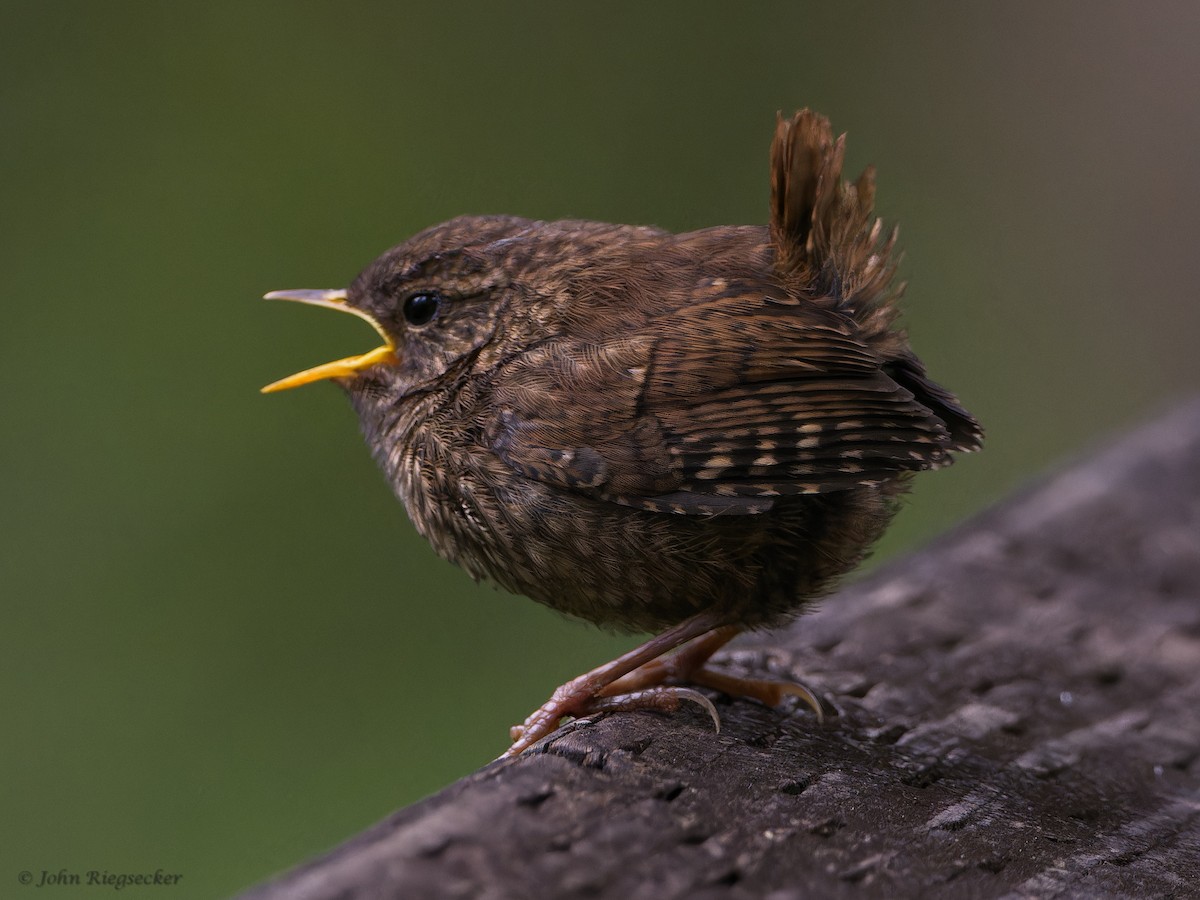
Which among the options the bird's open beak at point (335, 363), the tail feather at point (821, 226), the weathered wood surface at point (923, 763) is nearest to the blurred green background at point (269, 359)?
the weathered wood surface at point (923, 763)

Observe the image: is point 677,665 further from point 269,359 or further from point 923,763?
point 269,359

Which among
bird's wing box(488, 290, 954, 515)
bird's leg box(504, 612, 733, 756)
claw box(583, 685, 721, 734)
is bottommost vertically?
claw box(583, 685, 721, 734)

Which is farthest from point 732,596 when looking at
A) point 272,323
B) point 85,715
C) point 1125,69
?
point 1125,69

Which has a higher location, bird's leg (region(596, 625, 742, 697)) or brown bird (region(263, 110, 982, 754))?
brown bird (region(263, 110, 982, 754))

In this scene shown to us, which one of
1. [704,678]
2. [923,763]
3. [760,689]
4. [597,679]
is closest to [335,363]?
[597,679]

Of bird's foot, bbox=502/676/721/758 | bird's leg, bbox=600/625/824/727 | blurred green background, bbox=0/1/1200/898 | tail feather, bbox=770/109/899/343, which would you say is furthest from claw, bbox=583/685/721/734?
blurred green background, bbox=0/1/1200/898

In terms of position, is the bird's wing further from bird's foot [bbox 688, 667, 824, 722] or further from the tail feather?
bird's foot [bbox 688, 667, 824, 722]

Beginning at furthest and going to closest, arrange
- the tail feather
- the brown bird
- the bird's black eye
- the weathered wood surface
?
the bird's black eye
the tail feather
the brown bird
the weathered wood surface
